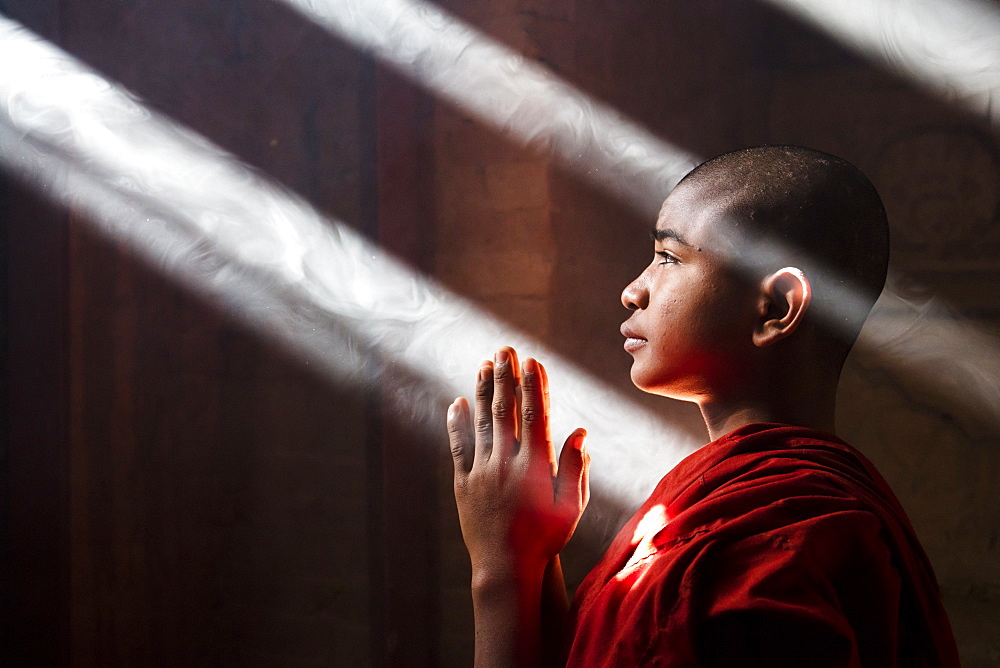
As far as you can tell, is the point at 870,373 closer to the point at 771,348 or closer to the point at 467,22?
the point at 771,348

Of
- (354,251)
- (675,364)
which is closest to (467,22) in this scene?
(354,251)

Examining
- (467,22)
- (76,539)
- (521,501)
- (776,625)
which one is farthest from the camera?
(76,539)

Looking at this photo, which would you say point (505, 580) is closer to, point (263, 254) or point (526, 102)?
point (526, 102)

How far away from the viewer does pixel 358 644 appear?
81.4 inches

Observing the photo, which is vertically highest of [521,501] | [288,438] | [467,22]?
[467,22]

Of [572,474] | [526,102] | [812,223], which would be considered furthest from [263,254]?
[812,223]

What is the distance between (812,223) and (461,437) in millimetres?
549

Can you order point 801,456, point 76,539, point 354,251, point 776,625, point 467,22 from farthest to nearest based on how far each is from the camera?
point 76,539 → point 354,251 → point 467,22 → point 801,456 → point 776,625

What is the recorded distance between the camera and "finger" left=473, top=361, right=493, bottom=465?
104cm

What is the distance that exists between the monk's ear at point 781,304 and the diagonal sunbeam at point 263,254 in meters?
0.88

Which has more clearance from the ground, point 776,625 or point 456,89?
point 456,89

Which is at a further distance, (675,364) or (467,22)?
(467,22)

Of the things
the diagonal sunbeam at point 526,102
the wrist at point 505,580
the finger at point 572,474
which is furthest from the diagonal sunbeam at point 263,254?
the wrist at point 505,580

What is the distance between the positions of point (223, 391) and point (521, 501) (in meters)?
1.48
